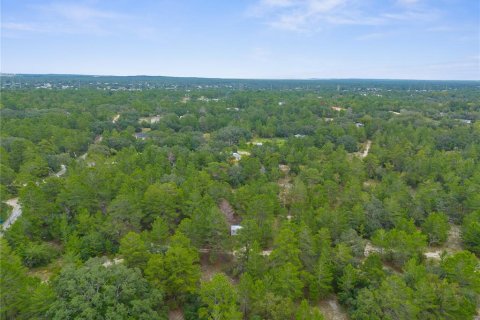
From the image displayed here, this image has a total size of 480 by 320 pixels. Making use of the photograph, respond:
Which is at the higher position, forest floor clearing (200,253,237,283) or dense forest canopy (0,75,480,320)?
dense forest canopy (0,75,480,320)

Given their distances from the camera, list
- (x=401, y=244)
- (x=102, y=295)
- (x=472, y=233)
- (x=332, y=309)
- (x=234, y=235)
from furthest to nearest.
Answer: (x=472, y=233) < (x=234, y=235) < (x=401, y=244) < (x=332, y=309) < (x=102, y=295)

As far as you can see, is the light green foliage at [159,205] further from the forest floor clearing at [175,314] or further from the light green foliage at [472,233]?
the light green foliage at [472,233]

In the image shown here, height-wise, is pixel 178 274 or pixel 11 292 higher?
pixel 11 292

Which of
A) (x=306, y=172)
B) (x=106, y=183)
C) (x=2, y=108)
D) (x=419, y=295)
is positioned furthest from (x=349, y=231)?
(x=2, y=108)

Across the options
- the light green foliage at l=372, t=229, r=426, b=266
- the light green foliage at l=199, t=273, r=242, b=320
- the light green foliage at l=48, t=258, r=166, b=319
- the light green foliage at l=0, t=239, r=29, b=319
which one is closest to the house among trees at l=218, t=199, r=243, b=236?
the light green foliage at l=199, t=273, r=242, b=320

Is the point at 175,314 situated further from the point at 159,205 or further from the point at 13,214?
the point at 13,214

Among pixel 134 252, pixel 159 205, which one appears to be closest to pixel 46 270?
pixel 134 252

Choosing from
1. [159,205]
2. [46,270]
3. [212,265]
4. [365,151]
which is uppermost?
[159,205]

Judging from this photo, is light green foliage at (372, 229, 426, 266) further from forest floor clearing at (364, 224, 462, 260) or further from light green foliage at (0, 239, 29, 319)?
light green foliage at (0, 239, 29, 319)

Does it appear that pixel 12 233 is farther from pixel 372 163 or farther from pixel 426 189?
pixel 372 163

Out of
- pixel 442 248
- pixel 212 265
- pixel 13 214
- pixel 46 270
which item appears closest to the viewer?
pixel 46 270
